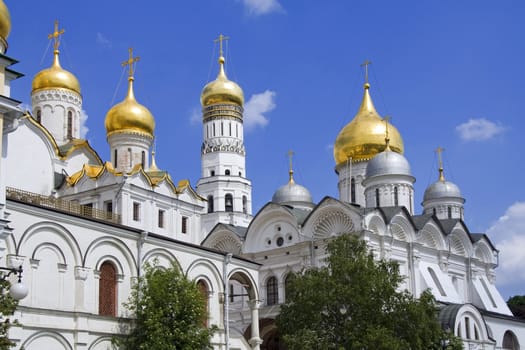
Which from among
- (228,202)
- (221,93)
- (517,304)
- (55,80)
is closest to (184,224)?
(55,80)

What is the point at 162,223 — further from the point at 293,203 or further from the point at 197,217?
the point at 293,203

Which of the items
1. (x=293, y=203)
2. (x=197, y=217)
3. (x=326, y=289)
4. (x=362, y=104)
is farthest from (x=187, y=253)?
(x=362, y=104)

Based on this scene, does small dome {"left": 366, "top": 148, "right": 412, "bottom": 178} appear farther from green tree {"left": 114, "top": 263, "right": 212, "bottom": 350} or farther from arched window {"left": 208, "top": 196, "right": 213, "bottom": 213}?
green tree {"left": 114, "top": 263, "right": 212, "bottom": 350}

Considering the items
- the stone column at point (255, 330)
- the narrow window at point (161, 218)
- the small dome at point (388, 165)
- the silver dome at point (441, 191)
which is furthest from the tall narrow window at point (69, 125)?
the silver dome at point (441, 191)

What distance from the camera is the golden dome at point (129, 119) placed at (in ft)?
145

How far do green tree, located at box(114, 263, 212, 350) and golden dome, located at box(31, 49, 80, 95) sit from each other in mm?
18233

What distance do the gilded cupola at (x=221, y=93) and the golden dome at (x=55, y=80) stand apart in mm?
18170

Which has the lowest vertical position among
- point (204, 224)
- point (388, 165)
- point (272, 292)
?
point (272, 292)

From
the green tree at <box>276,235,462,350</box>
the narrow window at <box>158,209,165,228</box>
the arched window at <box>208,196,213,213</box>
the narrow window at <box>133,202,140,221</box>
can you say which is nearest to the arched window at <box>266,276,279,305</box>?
the narrow window at <box>158,209,165,228</box>

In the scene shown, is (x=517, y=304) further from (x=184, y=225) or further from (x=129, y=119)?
(x=129, y=119)

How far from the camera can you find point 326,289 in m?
30.3

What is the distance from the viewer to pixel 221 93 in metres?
61.4

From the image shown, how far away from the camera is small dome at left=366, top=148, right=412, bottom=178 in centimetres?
5109

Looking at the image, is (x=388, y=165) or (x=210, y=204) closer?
(x=388, y=165)
